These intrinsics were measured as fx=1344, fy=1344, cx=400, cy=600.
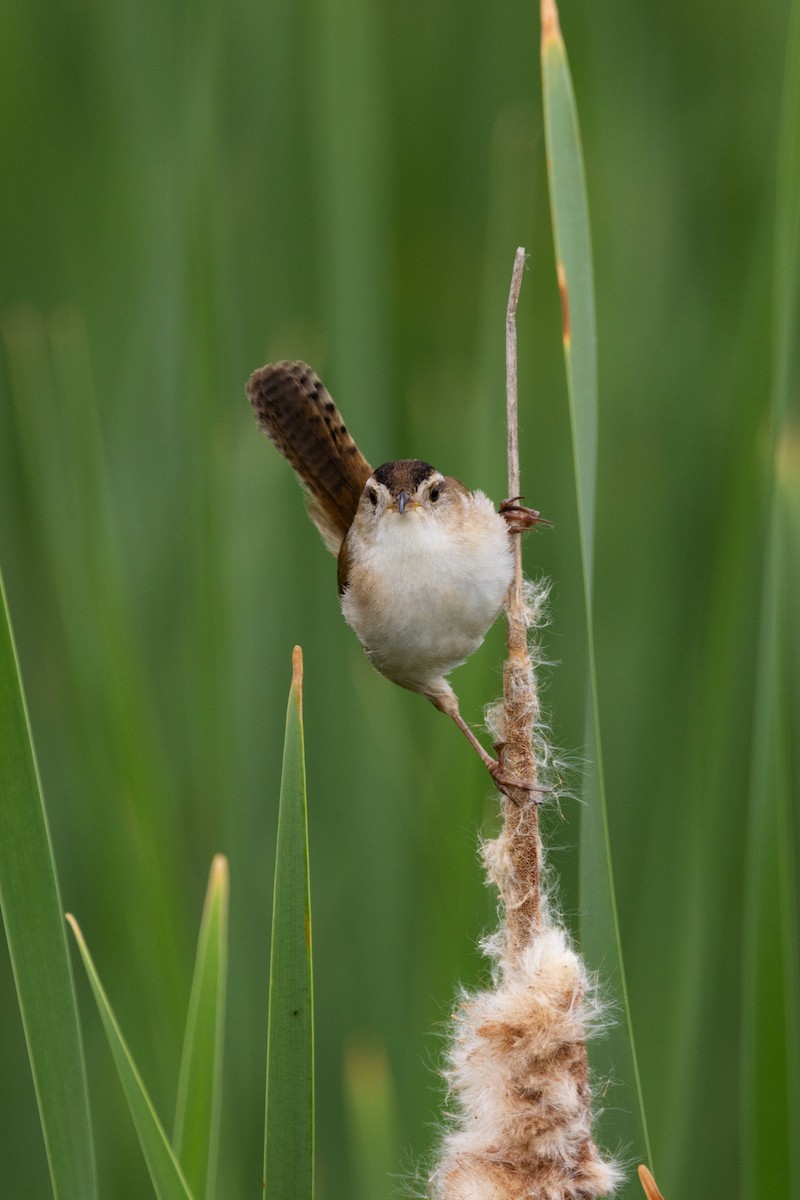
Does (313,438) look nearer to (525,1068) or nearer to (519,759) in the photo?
(519,759)

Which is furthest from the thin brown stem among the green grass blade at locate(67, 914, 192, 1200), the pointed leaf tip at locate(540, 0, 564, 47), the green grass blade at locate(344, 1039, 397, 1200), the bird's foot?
the green grass blade at locate(344, 1039, 397, 1200)

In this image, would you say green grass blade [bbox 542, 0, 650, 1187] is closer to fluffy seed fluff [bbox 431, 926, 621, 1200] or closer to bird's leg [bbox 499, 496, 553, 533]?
fluffy seed fluff [bbox 431, 926, 621, 1200]

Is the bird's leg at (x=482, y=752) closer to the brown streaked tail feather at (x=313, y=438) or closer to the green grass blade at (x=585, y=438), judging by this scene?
the green grass blade at (x=585, y=438)

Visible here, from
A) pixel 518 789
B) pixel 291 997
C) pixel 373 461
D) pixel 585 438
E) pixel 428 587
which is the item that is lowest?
pixel 291 997

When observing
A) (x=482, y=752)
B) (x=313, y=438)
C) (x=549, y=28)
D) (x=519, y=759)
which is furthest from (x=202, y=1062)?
(x=549, y=28)

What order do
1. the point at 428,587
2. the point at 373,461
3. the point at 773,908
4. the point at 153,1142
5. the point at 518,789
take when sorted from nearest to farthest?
the point at 153,1142 → the point at 518,789 → the point at 773,908 → the point at 428,587 → the point at 373,461

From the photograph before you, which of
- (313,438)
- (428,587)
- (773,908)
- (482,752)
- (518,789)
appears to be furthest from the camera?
(313,438)
